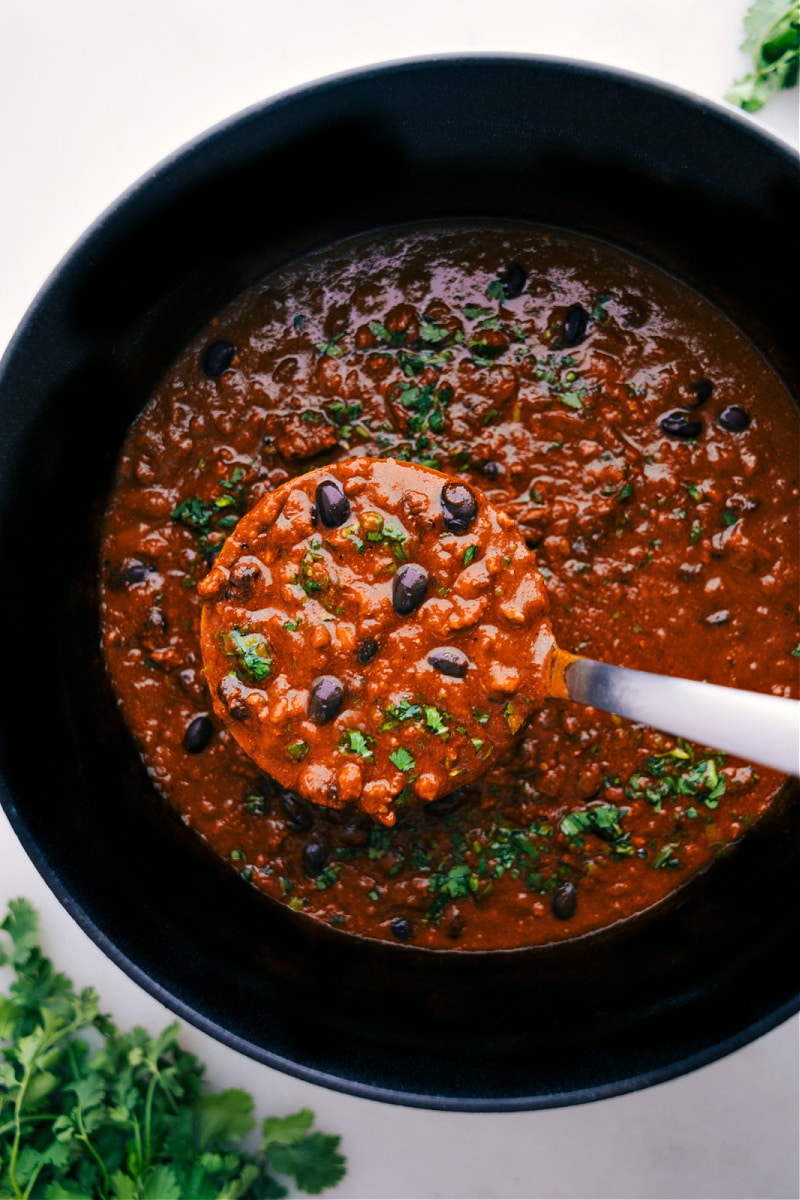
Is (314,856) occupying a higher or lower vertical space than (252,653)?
lower

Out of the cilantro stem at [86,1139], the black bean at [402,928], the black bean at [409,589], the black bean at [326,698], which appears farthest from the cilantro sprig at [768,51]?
the cilantro stem at [86,1139]

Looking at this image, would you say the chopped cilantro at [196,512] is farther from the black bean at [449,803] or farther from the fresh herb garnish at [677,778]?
the fresh herb garnish at [677,778]

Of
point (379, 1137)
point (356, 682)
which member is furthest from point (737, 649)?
point (379, 1137)

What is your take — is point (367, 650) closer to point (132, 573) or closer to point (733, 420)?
point (132, 573)

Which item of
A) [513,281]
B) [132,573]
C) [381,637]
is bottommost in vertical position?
[381,637]

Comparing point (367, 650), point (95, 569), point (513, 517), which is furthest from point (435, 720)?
point (95, 569)

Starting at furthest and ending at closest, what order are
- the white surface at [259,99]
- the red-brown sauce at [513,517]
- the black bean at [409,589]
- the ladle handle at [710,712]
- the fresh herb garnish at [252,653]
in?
the white surface at [259,99], the red-brown sauce at [513,517], the fresh herb garnish at [252,653], the black bean at [409,589], the ladle handle at [710,712]
